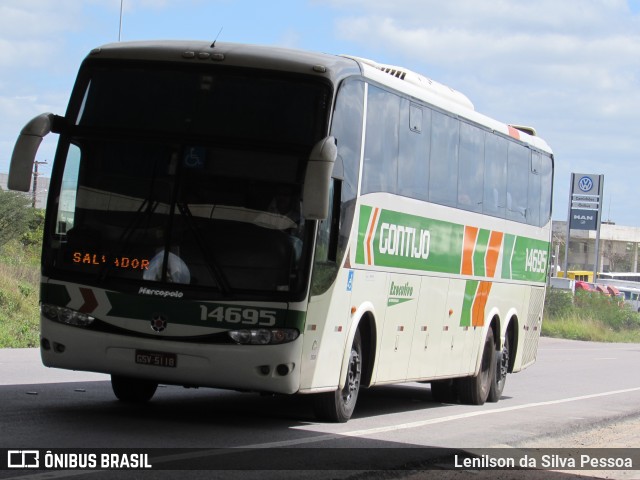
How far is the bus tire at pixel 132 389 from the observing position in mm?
13542

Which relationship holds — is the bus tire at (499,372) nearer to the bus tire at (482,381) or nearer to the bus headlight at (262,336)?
the bus tire at (482,381)

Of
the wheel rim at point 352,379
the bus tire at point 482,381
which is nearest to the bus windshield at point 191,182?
the wheel rim at point 352,379

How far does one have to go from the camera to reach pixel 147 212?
11.6 metres

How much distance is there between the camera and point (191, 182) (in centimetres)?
1158

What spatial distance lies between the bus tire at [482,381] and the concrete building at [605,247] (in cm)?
11445

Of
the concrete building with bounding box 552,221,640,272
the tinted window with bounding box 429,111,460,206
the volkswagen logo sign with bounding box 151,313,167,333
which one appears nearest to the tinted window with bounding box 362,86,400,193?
the tinted window with bounding box 429,111,460,206

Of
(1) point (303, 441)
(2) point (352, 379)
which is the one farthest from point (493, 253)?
(1) point (303, 441)

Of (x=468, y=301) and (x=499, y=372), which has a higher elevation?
(x=468, y=301)

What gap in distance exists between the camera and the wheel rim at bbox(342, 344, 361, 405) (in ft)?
43.3

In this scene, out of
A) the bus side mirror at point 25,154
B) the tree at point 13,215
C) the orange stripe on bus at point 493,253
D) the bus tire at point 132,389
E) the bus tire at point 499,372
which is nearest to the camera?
the bus side mirror at point 25,154

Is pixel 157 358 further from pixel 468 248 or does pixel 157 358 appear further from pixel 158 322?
pixel 468 248

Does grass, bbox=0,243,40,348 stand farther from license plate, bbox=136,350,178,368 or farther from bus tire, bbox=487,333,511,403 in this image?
license plate, bbox=136,350,178,368

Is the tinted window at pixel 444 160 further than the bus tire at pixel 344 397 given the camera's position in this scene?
Yes

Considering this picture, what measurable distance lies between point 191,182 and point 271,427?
260 cm
